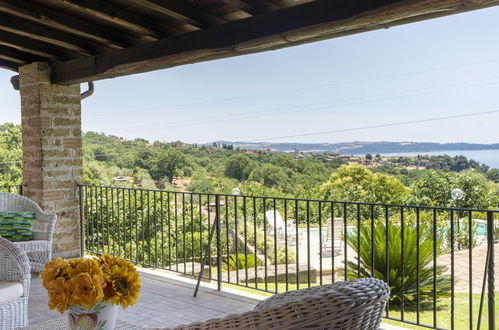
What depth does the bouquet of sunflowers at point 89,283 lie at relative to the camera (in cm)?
170

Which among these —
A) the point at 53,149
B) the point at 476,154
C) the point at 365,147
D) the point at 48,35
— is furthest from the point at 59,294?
the point at 476,154

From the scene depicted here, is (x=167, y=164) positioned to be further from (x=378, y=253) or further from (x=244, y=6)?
(x=244, y=6)

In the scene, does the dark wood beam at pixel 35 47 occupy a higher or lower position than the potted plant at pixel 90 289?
higher

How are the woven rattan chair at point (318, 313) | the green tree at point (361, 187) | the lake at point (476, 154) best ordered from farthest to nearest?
1. the lake at point (476, 154)
2. the green tree at point (361, 187)
3. the woven rattan chair at point (318, 313)

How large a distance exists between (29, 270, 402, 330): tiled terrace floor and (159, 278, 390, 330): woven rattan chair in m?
2.19

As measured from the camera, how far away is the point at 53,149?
16.8 feet

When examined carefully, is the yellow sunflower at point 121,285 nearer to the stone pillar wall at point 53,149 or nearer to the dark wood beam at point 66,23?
the dark wood beam at point 66,23

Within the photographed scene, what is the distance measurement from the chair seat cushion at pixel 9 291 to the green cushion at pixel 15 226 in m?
1.66

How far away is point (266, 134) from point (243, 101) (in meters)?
3.72

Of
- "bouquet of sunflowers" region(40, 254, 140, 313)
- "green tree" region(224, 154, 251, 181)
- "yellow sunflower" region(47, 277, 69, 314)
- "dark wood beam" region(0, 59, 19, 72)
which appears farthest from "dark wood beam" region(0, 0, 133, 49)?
"green tree" region(224, 154, 251, 181)

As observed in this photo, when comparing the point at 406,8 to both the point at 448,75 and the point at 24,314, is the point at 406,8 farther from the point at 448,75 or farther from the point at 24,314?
the point at 448,75

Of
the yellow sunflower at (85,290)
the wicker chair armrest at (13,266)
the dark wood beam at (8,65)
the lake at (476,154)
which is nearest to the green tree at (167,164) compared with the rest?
the lake at (476,154)

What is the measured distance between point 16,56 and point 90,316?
4.14 m

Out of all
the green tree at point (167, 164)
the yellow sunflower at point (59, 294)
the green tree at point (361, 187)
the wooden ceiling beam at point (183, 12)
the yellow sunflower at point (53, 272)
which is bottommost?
the green tree at point (361, 187)
